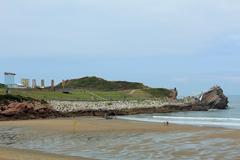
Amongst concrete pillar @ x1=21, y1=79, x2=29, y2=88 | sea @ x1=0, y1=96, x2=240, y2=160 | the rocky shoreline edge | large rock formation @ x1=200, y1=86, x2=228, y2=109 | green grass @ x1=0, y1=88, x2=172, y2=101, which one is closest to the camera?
sea @ x1=0, y1=96, x2=240, y2=160

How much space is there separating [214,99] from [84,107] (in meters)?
42.3

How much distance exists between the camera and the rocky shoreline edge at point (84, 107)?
49.3 m

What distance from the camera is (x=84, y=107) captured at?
200 feet

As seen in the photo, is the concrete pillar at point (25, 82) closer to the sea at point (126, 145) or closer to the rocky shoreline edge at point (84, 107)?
the rocky shoreline edge at point (84, 107)

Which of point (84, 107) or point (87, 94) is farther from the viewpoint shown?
point (87, 94)

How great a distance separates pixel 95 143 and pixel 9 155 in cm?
766

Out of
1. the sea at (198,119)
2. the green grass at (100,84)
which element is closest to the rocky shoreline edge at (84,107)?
the sea at (198,119)

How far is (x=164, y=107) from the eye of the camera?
80.1m

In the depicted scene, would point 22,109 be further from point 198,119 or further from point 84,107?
point 198,119

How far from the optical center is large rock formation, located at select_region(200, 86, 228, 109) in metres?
95.1

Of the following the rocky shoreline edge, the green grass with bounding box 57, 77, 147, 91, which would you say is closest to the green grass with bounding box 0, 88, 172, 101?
the rocky shoreline edge

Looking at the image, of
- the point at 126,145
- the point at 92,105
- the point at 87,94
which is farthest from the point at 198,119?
the point at 126,145

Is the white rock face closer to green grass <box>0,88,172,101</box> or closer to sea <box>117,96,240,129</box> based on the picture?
green grass <box>0,88,172,101</box>

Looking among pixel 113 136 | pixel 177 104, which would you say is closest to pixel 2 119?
pixel 113 136
